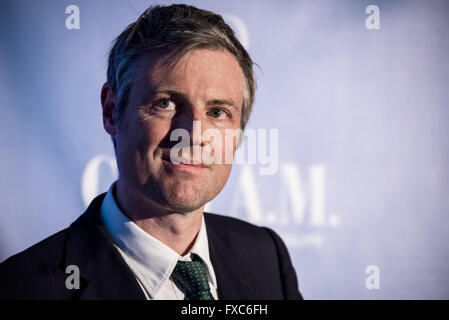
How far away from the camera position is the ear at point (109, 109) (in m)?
1.39

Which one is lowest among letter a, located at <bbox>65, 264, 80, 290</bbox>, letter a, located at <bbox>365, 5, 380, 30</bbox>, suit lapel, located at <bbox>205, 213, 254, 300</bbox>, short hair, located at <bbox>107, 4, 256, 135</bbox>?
suit lapel, located at <bbox>205, 213, 254, 300</bbox>

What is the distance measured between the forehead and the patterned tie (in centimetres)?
55

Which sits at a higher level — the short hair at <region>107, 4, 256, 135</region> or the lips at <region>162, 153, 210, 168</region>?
the short hair at <region>107, 4, 256, 135</region>

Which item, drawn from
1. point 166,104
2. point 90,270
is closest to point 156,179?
point 166,104

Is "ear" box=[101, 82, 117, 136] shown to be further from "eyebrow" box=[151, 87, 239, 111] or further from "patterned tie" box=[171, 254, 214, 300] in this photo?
"patterned tie" box=[171, 254, 214, 300]

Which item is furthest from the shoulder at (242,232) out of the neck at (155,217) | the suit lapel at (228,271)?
the neck at (155,217)

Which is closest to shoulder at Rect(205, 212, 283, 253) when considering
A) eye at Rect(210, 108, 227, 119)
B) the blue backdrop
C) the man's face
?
the blue backdrop

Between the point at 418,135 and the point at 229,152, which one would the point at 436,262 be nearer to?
the point at 418,135

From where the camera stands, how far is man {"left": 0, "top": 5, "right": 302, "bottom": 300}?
1212 mm

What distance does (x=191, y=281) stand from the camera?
1276 millimetres

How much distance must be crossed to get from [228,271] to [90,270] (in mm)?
486

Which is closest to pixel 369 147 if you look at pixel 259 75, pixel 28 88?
pixel 259 75

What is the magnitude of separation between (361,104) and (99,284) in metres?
1.40

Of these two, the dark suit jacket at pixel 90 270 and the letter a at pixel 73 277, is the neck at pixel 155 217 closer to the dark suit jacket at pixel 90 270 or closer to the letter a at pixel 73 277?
the dark suit jacket at pixel 90 270
